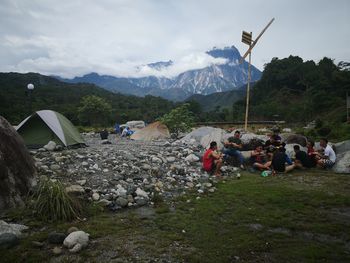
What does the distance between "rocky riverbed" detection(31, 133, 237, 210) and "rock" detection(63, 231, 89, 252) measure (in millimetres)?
1717

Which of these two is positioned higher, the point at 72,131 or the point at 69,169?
the point at 72,131

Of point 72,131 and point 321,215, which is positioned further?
point 72,131

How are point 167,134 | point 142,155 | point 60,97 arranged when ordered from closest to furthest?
1. point 142,155
2. point 167,134
3. point 60,97

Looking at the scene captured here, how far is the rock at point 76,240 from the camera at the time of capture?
14.8ft

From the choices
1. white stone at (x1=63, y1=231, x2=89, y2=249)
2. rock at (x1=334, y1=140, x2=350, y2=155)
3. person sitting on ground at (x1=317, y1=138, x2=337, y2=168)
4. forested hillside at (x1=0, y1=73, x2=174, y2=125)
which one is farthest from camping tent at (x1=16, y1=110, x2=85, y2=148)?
rock at (x1=334, y1=140, x2=350, y2=155)

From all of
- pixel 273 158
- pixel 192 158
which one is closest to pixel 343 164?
pixel 273 158

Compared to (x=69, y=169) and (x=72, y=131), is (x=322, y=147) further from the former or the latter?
(x=72, y=131)

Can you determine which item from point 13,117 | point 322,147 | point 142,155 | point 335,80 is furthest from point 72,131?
point 335,80

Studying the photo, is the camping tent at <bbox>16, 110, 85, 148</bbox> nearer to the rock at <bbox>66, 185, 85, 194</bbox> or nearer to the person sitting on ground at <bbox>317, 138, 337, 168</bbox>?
the rock at <bbox>66, 185, 85, 194</bbox>

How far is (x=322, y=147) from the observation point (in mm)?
11648

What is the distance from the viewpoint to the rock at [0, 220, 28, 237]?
16.0ft

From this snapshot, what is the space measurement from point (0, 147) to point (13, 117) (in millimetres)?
41230

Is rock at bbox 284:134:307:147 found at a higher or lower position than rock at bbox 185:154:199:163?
higher

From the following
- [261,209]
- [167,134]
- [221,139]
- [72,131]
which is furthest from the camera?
[167,134]
